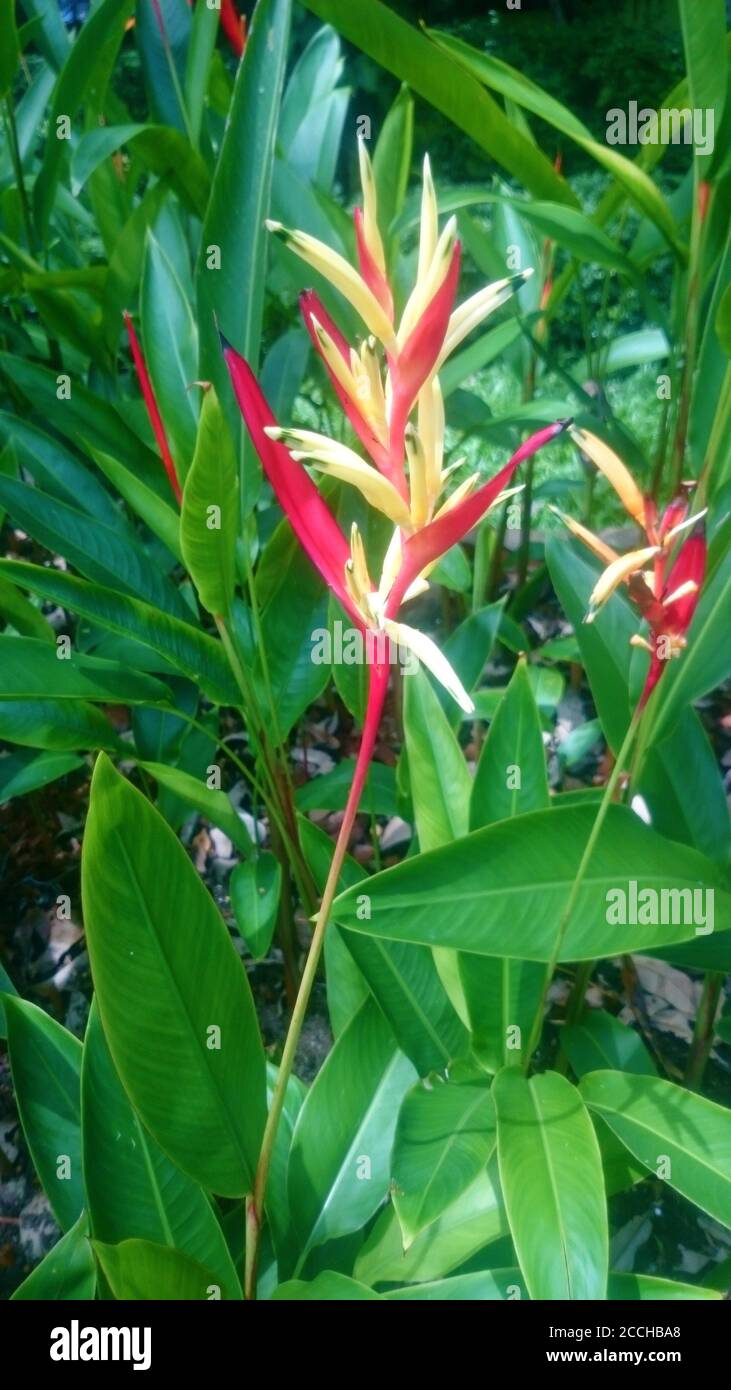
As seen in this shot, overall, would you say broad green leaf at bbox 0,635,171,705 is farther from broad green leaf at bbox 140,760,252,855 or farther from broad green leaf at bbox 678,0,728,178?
broad green leaf at bbox 678,0,728,178

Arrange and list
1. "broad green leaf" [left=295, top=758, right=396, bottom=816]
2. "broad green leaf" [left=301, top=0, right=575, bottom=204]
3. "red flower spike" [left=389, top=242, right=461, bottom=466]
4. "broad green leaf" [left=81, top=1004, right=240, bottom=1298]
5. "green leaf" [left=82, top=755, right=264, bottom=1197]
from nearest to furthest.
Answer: "red flower spike" [left=389, top=242, right=461, bottom=466] < "green leaf" [left=82, top=755, right=264, bottom=1197] < "broad green leaf" [left=81, top=1004, right=240, bottom=1298] < "broad green leaf" [left=301, top=0, right=575, bottom=204] < "broad green leaf" [left=295, top=758, right=396, bottom=816]

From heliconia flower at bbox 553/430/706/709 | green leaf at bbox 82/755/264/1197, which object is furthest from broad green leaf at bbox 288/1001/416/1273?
heliconia flower at bbox 553/430/706/709

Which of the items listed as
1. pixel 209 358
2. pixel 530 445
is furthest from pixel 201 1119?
pixel 209 358

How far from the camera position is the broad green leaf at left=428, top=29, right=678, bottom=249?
808mm

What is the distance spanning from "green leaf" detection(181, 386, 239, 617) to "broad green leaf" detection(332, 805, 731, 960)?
0.74 ft

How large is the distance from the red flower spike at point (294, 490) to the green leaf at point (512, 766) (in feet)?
0.92

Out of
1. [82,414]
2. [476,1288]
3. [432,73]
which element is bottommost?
[476,1288]

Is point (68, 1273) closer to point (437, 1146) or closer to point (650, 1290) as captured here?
point (437, 1146)

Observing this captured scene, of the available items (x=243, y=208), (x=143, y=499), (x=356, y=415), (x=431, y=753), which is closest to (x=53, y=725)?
(x=143, y=499)

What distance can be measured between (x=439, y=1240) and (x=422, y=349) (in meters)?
0.54

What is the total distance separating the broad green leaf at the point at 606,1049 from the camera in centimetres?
78

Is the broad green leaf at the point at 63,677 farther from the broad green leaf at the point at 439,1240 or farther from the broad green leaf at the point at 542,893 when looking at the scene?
the broad green leaf at the point at 439,1240

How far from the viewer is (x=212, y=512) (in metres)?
0.65
